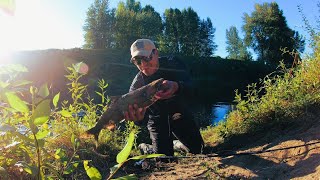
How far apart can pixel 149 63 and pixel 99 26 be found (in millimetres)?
57663

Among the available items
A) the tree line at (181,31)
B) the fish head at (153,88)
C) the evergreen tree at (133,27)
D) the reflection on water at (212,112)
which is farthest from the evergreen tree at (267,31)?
the fish head at (153,88)

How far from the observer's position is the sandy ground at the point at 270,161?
11.3ft

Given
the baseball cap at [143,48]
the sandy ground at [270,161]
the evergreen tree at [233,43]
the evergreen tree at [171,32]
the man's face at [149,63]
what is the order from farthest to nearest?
the evergreen tree at [233,43]
the evergreen tree at [171,32]
the man's face at [149,63]
the baseball cap at [143,48]
the sandy ground at [270,161]

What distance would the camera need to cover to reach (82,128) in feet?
15.2

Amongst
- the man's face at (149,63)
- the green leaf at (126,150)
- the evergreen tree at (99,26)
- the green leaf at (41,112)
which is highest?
the evergreen tree at (99,26)

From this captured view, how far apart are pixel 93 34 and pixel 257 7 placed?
105ft

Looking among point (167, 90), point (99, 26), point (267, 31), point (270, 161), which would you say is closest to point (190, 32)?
point (267, 31)

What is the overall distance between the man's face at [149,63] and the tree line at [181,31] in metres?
47.7

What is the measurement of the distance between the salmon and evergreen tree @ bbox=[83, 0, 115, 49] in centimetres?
5593

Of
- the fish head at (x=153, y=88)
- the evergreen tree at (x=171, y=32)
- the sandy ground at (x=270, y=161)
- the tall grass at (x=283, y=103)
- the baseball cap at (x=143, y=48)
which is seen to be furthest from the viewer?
the evergreen tree at (x=171, y=32)

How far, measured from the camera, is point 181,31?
7481cm

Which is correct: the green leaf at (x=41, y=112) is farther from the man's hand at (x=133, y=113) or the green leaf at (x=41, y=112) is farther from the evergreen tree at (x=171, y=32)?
the evergreen tree at (x=171, y=32)

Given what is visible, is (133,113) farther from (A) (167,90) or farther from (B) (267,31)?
(B) (267,31)

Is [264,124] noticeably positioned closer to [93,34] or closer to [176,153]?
[176,153]
